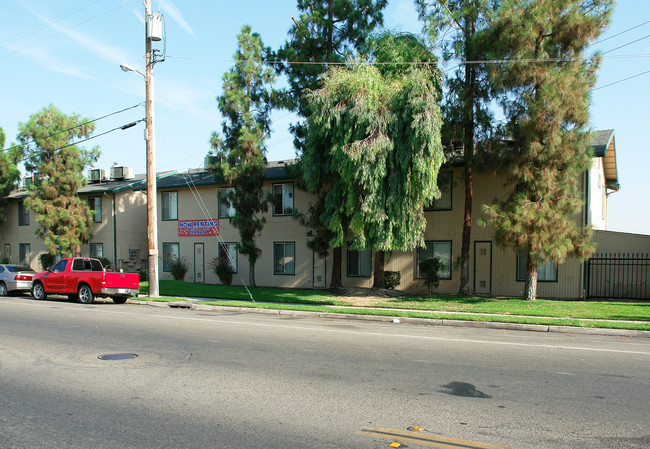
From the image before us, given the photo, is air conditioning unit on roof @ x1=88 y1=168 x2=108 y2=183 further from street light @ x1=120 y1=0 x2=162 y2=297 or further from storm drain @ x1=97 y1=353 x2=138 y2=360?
storm drain @ x1=97 y1=353 x2=138 y2=360

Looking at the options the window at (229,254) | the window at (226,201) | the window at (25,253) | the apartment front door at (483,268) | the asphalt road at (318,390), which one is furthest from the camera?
the window at (25,253)

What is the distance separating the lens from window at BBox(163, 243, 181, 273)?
3048 cm

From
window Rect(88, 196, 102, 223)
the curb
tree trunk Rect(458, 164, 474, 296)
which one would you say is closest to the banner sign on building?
window Rect(88, 196, 102, 223)

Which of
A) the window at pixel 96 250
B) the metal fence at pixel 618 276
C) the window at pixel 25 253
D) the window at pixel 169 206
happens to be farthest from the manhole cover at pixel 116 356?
the window at pixel 25 253

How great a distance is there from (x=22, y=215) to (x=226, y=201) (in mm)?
21387

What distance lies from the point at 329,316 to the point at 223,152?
12326mm

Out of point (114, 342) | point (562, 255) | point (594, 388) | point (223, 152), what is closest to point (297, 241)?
point (223, 152)

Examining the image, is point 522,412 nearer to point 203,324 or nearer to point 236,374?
point 236,374

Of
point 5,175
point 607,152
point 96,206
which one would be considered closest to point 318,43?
point 607,152

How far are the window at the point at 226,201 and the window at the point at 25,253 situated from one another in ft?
58.4

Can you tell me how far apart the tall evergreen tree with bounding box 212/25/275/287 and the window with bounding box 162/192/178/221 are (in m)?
7.13

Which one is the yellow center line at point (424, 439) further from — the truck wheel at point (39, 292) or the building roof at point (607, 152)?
the truck wheel at point (39, 292)

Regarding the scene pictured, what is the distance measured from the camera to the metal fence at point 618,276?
813 inches

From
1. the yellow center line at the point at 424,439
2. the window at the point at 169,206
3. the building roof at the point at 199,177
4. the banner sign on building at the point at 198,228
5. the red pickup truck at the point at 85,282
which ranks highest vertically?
the building roof at the point at 199,177
